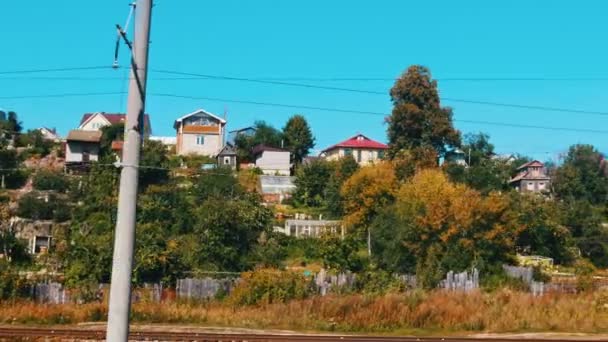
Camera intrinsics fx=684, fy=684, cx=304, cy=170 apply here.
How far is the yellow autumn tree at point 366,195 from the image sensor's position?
175ft

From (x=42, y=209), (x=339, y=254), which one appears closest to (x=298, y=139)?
(x=42, y=209)

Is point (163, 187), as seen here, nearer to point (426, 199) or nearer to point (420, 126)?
point (426, 199)

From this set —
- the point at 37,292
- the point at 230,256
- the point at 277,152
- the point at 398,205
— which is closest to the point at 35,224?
the point at 230,256

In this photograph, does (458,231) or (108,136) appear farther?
(108,136)

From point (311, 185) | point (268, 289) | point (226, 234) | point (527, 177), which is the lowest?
point (268, 289)

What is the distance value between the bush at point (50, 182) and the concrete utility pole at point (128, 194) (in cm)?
5593

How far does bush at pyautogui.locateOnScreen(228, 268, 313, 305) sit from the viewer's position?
2584 centimetres

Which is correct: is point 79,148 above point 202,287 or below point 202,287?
above

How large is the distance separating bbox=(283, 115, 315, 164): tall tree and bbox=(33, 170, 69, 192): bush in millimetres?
31388

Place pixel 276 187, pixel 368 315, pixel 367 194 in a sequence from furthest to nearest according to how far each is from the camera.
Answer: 1. pixel 276 187
2. pixel 367 194
3. pixel 368 315

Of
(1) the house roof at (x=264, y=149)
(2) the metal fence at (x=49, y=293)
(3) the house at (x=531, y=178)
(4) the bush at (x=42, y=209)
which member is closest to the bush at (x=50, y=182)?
(4) the bush at (x=42, y=209)

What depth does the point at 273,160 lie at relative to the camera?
76.8 m

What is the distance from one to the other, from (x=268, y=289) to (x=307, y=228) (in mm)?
25645

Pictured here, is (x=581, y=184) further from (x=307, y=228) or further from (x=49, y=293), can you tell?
(x=49, y=293)
